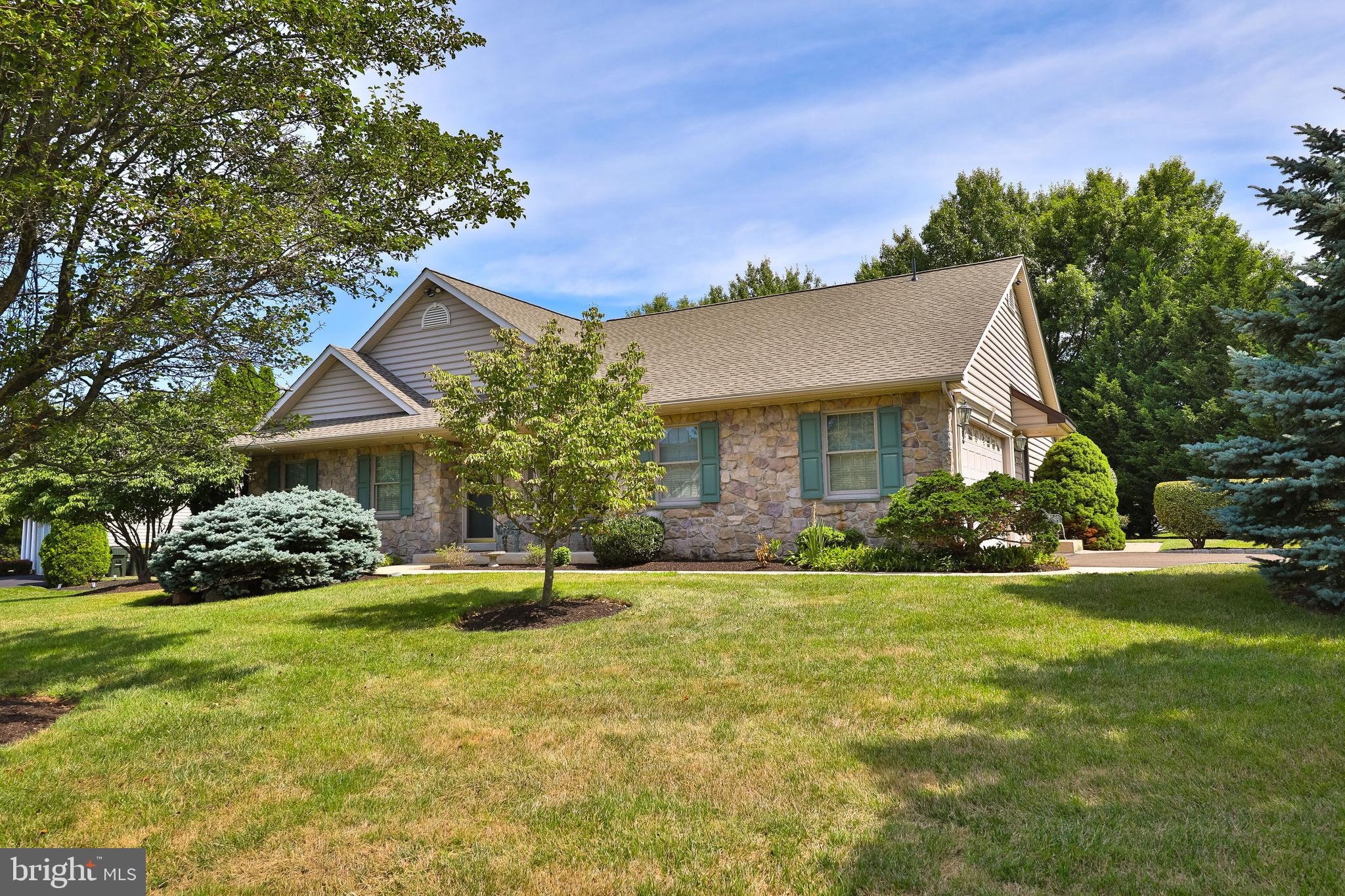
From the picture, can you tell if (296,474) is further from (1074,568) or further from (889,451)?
(1074,568)

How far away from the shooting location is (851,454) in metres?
13.3

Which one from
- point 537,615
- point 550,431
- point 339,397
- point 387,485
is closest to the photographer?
point 550,431

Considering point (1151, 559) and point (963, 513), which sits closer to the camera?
point (963, 513)

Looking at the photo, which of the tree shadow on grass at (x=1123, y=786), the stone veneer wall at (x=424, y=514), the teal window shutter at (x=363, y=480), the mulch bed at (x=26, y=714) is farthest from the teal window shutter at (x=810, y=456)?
the mulch bed at (x=26, y=714)

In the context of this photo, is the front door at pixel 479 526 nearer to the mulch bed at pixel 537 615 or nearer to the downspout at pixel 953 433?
the mulch bed at pixel 537 615

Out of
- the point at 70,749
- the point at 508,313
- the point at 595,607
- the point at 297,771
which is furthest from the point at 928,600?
the point at 508,313

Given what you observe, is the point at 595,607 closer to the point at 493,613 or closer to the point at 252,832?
the point at 493,613

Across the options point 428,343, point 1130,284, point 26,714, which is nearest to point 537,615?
point 26,714

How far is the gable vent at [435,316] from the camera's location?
17.2 m

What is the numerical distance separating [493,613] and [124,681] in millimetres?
3390

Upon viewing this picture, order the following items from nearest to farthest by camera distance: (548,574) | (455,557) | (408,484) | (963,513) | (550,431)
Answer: (550,431)
(548,574)
(963,513)
(455,557)
(408,484)

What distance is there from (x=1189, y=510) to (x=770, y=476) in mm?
9334

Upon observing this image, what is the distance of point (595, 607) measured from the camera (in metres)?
9.01

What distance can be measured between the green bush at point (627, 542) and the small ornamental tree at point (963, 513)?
3.97m
